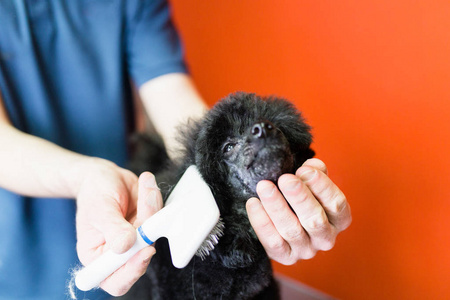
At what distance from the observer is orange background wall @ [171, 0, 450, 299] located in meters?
0.57

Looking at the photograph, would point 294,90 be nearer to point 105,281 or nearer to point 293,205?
point 293,205

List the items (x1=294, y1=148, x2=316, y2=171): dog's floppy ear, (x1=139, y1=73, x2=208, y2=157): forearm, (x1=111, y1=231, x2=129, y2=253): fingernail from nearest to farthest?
1. (x1=111, y1=231, x2=129, y2=253): fingernail
2. (x1=294, y1=148, x2=316, y2=171): dog's floppy ear
3. (x1=139, y1=73, x2=208, y2=157): forearm

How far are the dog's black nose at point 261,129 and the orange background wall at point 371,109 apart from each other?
0.98 ft

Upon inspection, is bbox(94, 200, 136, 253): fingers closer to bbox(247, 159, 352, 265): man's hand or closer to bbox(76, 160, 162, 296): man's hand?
bbox(76, 160, 162, 296): man's hand

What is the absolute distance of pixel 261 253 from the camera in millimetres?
489

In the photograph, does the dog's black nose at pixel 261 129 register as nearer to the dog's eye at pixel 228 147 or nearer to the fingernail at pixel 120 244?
the dog's eye at pixel 228 147

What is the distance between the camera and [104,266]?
393 millimetres

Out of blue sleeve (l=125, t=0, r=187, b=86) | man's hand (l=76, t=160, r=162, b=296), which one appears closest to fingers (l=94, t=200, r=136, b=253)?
man's hand (l=76, t=160, r=162, b=296)

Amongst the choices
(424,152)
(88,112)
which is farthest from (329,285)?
(88,112)

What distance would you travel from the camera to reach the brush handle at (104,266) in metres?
0.39

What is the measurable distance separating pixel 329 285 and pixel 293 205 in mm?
347

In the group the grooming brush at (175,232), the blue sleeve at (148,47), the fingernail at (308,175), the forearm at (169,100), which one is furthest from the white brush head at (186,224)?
the blue sleeve at (148,47)

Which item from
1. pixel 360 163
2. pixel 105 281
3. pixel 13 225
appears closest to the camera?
pixel 105 281

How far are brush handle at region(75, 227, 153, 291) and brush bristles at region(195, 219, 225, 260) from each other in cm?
6
